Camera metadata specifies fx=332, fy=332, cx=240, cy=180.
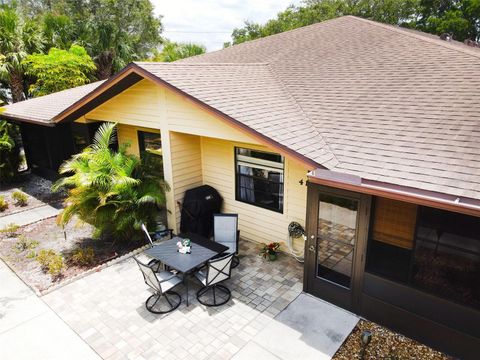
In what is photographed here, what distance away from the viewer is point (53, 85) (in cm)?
1828

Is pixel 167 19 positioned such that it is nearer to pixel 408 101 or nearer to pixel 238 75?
pixel 238 75

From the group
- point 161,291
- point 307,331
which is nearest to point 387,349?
point 307,331

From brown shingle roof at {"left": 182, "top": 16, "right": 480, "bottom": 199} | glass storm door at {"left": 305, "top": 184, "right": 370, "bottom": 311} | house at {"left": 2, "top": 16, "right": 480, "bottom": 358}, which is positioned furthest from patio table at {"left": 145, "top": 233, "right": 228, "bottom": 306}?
brown shingle roof at {"left": 182, "top": 16, "right": 480, "bottom": 199}

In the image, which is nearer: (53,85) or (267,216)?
(267,216)

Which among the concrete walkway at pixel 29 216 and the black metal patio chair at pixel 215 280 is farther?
the concrete walkway at pixel 29 216

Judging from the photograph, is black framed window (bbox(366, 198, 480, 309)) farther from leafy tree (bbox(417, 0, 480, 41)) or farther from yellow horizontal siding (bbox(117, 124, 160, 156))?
leafy tree (bbox(417, 0, 480, 41))

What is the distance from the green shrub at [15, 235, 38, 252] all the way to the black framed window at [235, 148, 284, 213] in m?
5.43

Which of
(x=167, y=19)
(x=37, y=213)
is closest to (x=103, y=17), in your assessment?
(x=167, y=19)

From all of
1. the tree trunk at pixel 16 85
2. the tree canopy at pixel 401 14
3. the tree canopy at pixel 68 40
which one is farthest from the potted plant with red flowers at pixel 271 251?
the tree canopy at pixel 401 14

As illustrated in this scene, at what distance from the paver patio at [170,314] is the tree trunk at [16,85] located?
17.2 meters

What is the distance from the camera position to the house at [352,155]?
197 inches

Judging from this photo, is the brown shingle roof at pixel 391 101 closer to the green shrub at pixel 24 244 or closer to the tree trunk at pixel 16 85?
the green shrub at pixel 24 244

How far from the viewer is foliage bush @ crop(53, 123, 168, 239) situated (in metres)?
7.76

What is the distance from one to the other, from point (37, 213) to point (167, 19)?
34308mm
